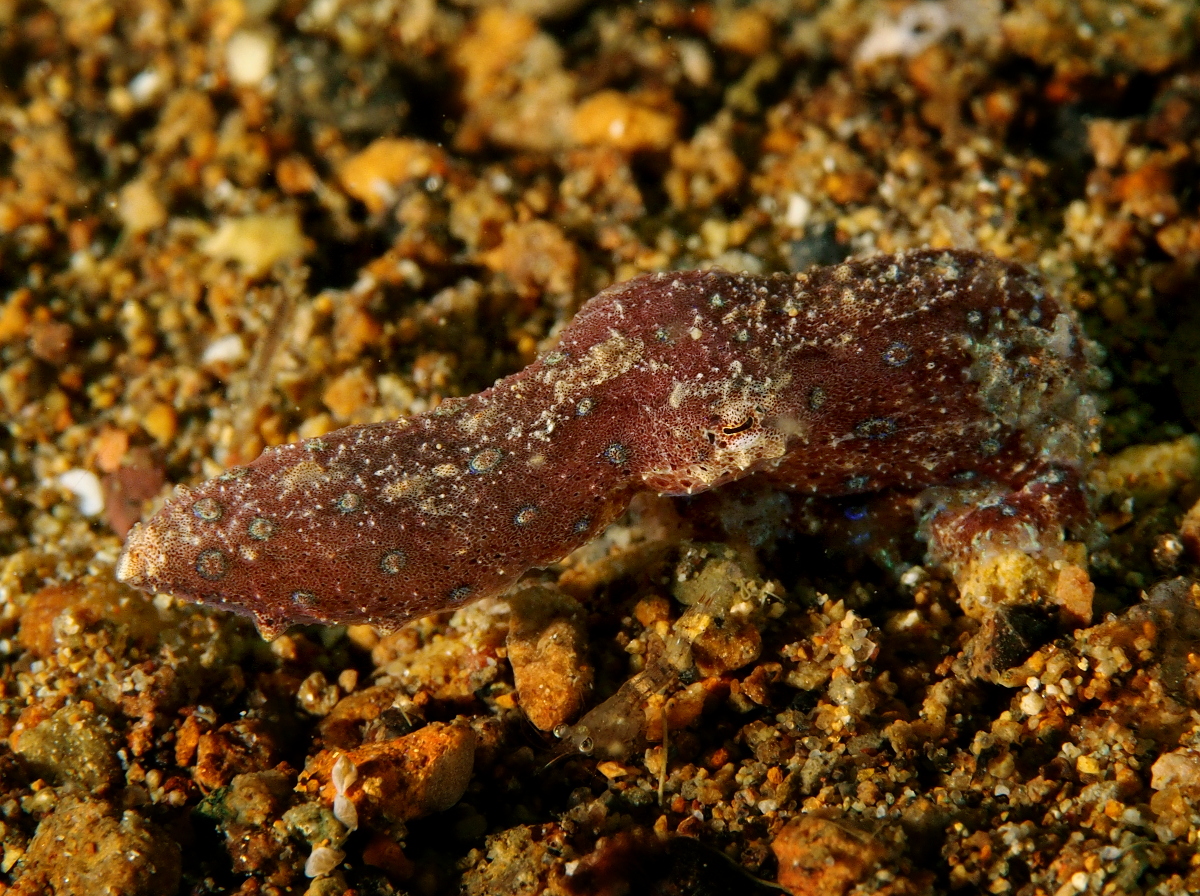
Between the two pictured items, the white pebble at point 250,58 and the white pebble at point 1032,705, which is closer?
the white pebble at point 1032,705

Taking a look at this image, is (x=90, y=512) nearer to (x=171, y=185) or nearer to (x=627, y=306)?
(x=171, y=185)

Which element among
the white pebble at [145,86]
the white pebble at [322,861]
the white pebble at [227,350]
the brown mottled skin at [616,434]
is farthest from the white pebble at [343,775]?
the white pebble at [145,86]

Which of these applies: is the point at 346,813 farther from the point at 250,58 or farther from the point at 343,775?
the point at 250,58

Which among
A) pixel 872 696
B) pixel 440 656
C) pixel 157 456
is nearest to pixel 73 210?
pixel 157 456

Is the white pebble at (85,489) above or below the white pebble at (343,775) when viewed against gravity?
above

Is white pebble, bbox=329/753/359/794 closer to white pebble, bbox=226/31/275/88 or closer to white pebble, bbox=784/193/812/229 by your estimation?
white pebble, bbox=784/193/812/229

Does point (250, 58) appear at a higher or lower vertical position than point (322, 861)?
higher

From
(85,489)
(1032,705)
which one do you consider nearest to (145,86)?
(85,489)

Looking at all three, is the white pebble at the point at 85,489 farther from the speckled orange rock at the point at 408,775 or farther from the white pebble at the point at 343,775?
the white pebble at the point at 343,775
